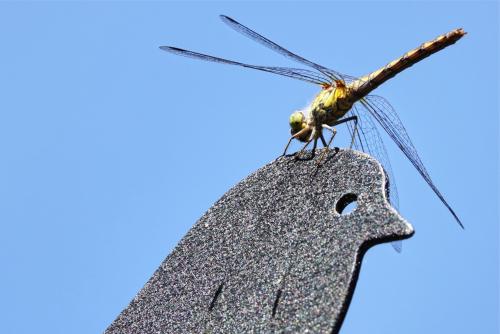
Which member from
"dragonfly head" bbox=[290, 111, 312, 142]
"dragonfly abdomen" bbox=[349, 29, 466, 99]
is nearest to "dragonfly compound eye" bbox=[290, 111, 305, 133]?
"dragonfly head" bbox=[290, 111, 312, 142]

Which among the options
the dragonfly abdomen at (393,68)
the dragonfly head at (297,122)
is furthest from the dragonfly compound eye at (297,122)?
the dragonfly abdomen at (393,68)

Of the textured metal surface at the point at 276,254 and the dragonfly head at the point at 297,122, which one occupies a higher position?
the dragonfly head at the point at 297,122

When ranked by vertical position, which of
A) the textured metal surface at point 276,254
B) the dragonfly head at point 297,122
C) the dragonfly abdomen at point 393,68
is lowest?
the textured metal surface at point 276,254

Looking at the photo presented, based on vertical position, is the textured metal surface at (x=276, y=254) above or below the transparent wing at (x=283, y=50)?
below

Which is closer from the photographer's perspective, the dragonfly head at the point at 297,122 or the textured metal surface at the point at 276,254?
the textured metal surface at the point at 276,254

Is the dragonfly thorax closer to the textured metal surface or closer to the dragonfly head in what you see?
the dragonfly head

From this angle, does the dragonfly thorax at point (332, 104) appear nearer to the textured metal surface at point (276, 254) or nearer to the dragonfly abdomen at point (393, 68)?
the dragonfly abdomen at point (393, 68)
